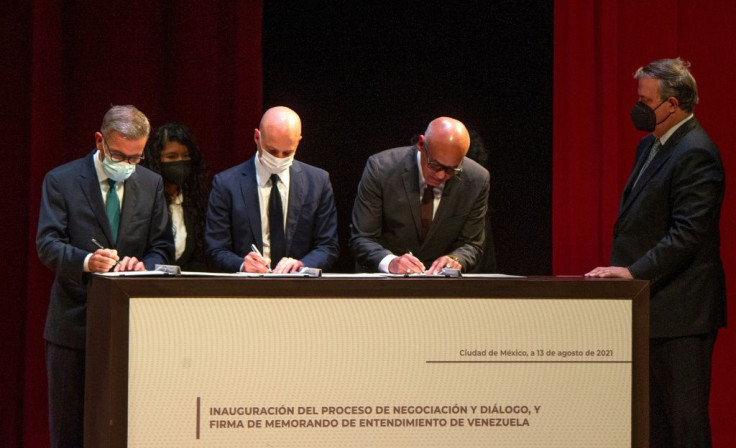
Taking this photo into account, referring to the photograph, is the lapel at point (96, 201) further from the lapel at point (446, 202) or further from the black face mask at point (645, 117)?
the black face mask at point (645, 117)

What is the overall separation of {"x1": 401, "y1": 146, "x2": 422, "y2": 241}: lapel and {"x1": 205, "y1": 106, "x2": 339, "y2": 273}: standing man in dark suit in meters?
0.33

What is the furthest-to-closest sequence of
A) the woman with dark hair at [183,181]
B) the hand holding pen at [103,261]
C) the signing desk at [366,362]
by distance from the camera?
1. the woman with dark hair at [183,181]
2. the hand holding pen at [103,261]
3. the signing desk at [366,362]

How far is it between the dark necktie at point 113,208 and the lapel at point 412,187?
1.10 m

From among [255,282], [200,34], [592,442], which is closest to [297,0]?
[200,34]

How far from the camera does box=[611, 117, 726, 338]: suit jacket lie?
3311 mm

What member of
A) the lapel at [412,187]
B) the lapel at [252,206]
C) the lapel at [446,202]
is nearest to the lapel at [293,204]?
the lapel at [252,206]

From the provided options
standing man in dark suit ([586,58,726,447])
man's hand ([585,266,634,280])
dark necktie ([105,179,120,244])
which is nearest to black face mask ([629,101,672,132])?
standing man in dark suit ([586,58,726,447])

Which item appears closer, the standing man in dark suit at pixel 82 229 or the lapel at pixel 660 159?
the standing man in dark suit at pixel 82 229

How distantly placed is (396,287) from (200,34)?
2.22m

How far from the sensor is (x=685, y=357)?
339 cm

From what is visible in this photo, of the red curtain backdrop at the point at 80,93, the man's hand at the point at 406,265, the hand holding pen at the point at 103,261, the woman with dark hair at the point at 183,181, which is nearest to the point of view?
the hand holding pen at the point at 103,261

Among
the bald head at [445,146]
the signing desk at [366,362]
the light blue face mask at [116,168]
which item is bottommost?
the signing desk at [366,362]

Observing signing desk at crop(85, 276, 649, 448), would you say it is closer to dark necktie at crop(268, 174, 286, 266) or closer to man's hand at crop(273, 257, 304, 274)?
man's hand at crop(273, 257, 304, 274)

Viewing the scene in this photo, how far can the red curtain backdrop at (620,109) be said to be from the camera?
175 inches
